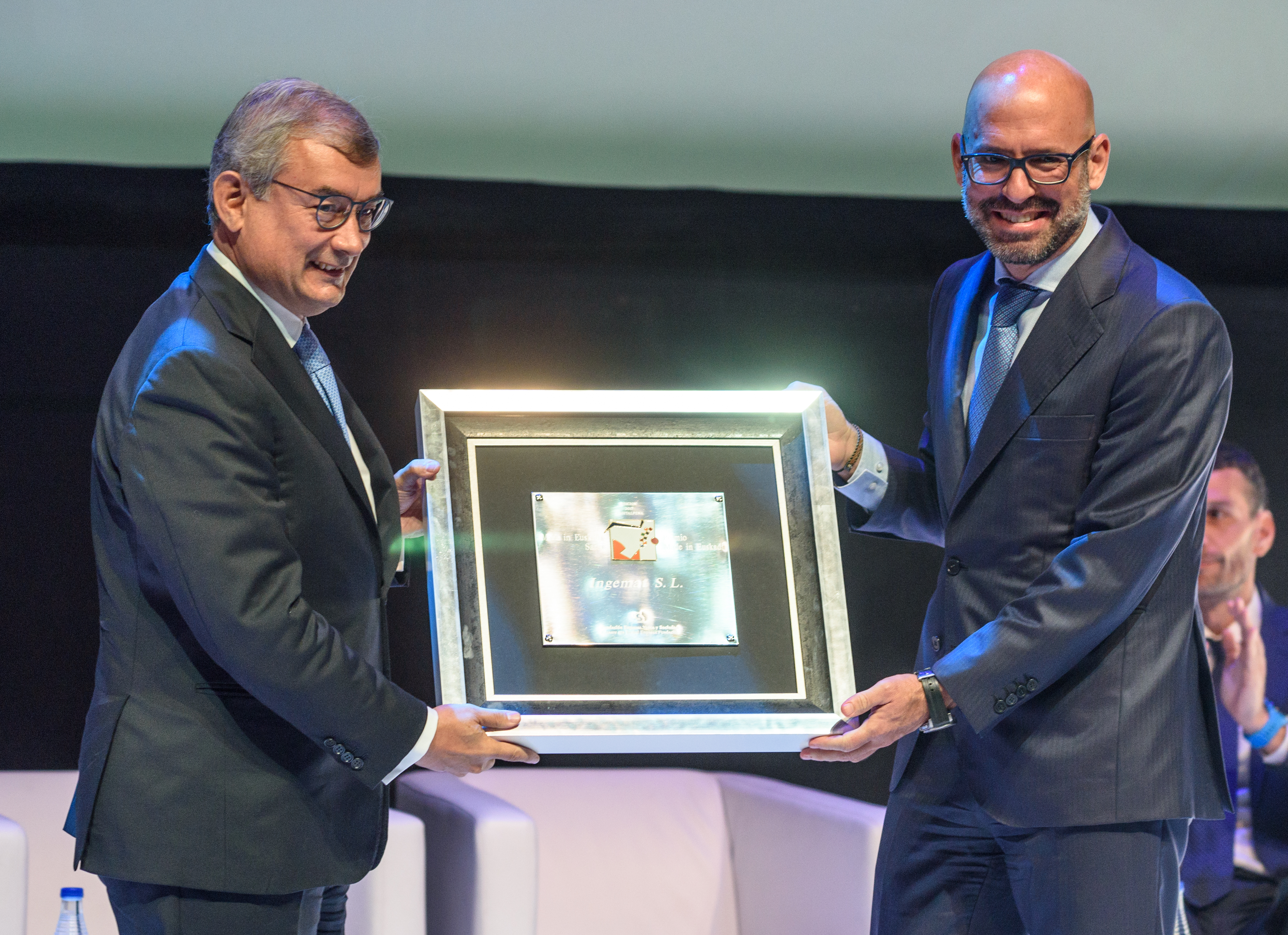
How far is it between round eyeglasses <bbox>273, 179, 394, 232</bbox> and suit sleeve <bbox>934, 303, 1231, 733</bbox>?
1.06 metres

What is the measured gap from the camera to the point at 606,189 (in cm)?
378

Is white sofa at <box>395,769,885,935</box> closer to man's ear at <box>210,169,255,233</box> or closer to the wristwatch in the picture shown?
the wristwatch

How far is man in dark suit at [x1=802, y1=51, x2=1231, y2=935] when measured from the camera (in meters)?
1.95

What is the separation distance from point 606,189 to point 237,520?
2285mm

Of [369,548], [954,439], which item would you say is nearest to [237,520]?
[369,548]

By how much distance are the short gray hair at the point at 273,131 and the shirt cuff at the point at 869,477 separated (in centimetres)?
102

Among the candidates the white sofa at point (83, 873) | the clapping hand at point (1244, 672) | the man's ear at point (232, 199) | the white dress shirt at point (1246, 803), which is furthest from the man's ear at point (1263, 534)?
the man's ear at point (232, 199)

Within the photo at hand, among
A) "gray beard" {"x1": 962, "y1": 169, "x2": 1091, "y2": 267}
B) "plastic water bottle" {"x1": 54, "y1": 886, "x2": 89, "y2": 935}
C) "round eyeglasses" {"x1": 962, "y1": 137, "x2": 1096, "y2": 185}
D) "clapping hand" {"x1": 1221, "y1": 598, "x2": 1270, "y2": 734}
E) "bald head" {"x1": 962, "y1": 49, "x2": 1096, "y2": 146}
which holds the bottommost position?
"plastic water bottle" {"x1": 54, "y1": 886, "x2": 89, "y2": 935}

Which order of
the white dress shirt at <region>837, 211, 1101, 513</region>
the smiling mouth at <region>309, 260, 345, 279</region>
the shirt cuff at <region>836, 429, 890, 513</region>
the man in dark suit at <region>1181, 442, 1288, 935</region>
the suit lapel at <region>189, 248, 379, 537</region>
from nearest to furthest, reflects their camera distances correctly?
the suit lapel at <region>189, 248, 379, 537</region>, the smiling mouth at <region>309, 260, 345, 279</region>, the white dress shirt at <region>837, 211, 1101, 513</region>, the shirt cuff at <region>836, 429, 890, 513</region>, the man in dark suit at <region>1181, 442, 1288, 935</region>

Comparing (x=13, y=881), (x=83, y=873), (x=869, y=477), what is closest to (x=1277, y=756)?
(x=869, y=477)

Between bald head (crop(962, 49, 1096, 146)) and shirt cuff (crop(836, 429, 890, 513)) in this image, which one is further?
shirt cuff (crop(836, 429, 890, 513))

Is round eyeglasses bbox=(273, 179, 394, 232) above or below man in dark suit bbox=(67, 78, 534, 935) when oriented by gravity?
above

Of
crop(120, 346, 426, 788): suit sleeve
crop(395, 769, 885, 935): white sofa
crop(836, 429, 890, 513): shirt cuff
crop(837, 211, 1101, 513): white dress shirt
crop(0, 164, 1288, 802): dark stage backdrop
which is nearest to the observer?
crop(120, 346, 426, 788): suit sleeve

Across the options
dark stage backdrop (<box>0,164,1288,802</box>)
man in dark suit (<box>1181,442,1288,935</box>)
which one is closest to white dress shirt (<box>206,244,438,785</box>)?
dark stage backdrop (<box>0,164,1288,802</box>)
